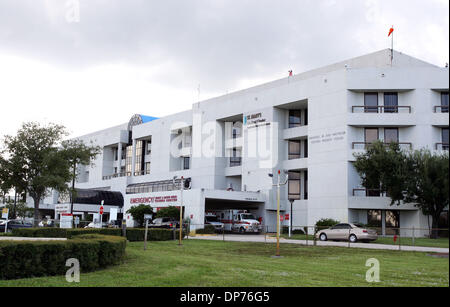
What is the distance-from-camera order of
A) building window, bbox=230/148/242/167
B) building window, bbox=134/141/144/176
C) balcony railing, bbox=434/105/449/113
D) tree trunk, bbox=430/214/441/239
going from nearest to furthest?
tree trunk, bbox=430/214/441/239 < balcony railing, bbox=434/105/449/113 < building window, bbox=230/148/242/167 < building window, bbox=134/141/144/176

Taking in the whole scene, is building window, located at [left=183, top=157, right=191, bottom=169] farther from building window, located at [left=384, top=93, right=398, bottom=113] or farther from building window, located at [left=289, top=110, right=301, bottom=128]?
building window, located at [left=384, top=93, right=398, bottom=113]

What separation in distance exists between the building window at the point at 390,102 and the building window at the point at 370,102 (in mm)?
961

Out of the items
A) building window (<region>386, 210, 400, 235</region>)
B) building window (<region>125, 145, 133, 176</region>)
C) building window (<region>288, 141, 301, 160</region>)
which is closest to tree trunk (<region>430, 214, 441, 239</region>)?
building window (<region>386, 210, 400, 235</region>)

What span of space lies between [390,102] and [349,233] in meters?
20.5

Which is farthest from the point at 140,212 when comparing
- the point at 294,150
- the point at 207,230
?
the point at 294,150

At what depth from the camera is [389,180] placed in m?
39.3

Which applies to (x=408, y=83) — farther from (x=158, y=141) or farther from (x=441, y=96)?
(x=158, y=141)

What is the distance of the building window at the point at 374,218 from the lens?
4606cm

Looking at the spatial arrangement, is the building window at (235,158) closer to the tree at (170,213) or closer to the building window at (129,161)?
the tree at (170,213)

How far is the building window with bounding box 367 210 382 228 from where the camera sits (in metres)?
46.1

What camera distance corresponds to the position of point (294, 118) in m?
55.8

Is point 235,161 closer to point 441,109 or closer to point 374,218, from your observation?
point 374,218

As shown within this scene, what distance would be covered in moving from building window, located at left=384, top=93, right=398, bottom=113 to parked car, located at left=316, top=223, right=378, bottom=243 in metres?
17.4

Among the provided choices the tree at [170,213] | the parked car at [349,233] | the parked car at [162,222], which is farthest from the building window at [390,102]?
the parked car at [162,222]
